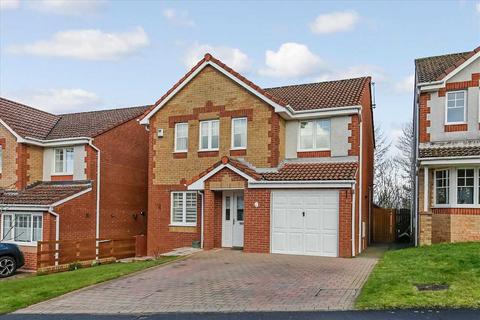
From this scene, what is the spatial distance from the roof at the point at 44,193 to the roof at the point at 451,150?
604 inches

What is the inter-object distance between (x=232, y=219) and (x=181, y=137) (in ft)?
14.8

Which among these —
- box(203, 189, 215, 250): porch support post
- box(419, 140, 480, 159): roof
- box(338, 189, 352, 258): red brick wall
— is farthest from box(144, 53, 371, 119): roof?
box(203, 189, 215, 250): porch support post

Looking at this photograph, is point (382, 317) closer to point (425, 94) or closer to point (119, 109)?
point (425, 94)

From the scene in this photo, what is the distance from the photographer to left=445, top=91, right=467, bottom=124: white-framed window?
59.3 ft

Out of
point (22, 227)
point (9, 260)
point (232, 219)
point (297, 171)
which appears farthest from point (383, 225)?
point (22, 227)

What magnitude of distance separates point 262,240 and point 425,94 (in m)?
8.73

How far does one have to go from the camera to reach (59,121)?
28016 millimetres

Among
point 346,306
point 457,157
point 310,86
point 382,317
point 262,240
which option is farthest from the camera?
point 310,86

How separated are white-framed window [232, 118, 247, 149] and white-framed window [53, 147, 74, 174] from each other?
372 inches

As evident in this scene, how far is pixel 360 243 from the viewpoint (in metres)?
18.3

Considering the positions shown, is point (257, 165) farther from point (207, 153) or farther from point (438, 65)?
point (438, 65)

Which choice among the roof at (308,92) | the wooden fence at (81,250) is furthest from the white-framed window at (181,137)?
the wooden fence at (81,250)

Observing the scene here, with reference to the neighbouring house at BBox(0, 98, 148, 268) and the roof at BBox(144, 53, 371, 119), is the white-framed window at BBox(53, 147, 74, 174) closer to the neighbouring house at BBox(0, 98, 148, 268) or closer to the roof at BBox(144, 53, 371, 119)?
the neighbouring house at BBox(0, 98, 148, 268)

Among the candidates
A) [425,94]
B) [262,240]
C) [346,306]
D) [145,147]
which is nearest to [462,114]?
[425,94]
